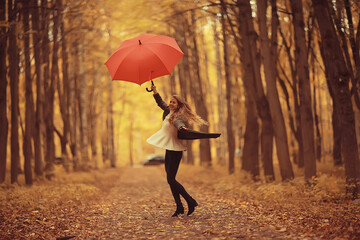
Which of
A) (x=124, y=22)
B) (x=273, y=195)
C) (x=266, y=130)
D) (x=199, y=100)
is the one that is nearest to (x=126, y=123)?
(x=199, y=100)

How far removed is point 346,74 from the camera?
26.1 ft

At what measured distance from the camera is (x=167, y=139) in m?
6.95

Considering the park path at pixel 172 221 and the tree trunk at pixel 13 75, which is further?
the tree trunk at pixel 13 75

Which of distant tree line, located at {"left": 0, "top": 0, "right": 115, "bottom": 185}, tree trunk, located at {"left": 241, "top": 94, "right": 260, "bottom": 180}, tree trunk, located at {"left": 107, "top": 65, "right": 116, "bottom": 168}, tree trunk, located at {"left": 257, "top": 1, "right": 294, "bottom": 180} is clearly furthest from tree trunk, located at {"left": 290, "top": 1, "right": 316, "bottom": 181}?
tree trunk, located at {"left": 107, "top": 65, "right": 116, "bottom": 168}

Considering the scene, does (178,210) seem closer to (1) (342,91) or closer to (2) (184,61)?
(1) (342,91)

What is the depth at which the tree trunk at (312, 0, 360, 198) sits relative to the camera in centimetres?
793

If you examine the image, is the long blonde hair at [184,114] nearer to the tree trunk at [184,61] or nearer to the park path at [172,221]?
the park path at [172,221]

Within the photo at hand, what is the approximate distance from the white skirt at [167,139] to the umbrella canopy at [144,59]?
99 cm

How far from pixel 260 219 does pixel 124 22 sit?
11.5 meters

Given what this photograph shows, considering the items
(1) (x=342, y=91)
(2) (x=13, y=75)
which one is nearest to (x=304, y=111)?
(1) (x=342, y=91)

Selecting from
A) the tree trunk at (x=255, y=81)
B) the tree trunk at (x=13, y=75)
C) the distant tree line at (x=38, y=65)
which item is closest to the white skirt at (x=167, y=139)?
the distant tree line at (x=38, y=65)

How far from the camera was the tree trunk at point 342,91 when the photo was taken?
7930 millimetres

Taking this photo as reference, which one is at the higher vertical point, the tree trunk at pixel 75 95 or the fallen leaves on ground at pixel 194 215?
the tree trunk at pixel 75 95

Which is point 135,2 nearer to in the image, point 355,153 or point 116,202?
point 116,202
